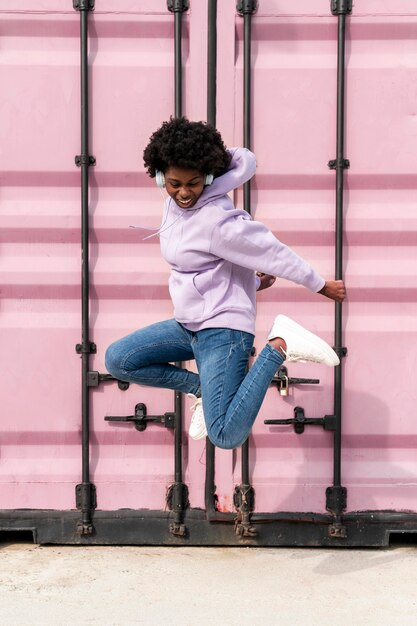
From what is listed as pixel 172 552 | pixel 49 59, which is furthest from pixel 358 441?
pixel 49 59

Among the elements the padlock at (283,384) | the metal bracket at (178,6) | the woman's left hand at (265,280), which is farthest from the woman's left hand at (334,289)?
the metal bracket at (178,6)

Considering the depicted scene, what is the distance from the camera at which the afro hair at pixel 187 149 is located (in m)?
3.39

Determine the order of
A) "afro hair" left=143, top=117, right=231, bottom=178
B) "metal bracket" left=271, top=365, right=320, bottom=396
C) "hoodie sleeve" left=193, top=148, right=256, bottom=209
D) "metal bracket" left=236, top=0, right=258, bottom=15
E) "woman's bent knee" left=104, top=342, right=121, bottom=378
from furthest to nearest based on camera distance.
Answer: "metal bracket" left=271, top=365, right=320, bottom=396 < "metal bracket" left=236, top=0, right=258, bottom=15 < "woman's bent knee" left=104, top=342, right=121, bottom=378 < "hoodie sleeve" left=193, top=148, right=256, bottom=209 < "afro hair" left=143, top=117, right=231, bottom=178

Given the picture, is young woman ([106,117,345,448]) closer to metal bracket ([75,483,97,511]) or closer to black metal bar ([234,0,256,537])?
black metal bar ([234,0,256,537])

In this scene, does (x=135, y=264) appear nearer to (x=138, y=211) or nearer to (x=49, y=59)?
(x=138, y=211)

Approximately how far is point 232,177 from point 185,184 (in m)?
0.20

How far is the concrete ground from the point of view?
3564 millimetres

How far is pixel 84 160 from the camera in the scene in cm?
428

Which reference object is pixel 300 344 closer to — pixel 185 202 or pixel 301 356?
pixel 301 356

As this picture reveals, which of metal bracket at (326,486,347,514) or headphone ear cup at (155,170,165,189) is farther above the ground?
headphone ear cup at (155,170,165,189)

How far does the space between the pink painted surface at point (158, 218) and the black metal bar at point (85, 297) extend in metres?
0.05

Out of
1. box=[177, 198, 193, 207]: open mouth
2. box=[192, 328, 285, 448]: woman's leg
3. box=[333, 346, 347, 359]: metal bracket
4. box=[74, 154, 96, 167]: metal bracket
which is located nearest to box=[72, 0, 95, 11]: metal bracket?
box=[74, 154, 96, 167]: metal bracket

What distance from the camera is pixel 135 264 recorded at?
437 cm

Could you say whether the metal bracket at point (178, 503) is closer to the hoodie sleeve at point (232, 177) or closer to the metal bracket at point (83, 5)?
the hoodie sleeve at point (232, 177)
